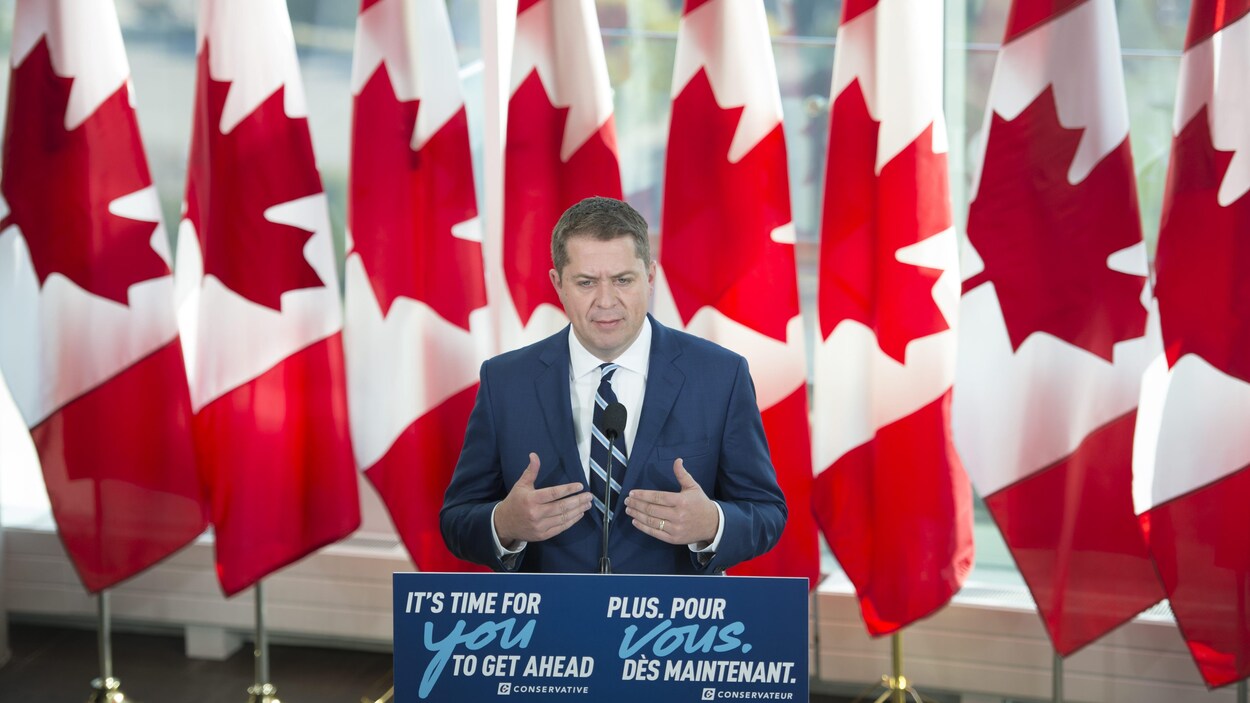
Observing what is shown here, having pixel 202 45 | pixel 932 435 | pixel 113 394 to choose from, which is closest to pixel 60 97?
pixel 202 45

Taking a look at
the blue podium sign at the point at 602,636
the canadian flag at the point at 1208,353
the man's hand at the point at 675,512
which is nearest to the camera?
the blue podium sign at the point at 602,636

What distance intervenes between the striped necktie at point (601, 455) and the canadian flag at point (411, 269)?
1.20 metres

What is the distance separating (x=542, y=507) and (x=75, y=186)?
2.15 m

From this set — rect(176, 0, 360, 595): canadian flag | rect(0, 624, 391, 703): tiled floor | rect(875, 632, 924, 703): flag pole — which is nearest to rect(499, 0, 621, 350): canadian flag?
rect(176, 0, 360, 595): canadian flag

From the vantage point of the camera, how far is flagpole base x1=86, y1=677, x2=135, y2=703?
362 centimetres

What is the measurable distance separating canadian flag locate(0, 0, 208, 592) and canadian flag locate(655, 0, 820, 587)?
151cm

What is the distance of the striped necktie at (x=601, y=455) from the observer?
209 cm

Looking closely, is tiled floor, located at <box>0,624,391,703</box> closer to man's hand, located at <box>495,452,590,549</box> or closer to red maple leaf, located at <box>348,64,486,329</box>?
red maple leaf, located at <box>348,64,486,329</box>

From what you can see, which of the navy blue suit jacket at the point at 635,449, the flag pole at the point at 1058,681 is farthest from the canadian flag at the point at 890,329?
the navy blue suit jacket at the point at 635,449

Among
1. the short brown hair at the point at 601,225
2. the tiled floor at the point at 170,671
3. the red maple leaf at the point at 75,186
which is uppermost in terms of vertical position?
the red maple leaf at the point at 75,186

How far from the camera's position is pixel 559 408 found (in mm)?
2143

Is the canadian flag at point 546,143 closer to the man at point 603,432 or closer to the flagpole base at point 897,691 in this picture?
the man at point 603,432

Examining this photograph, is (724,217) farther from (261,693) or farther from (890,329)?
(261,693)

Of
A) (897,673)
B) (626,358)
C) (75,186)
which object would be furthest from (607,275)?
(75,186)
